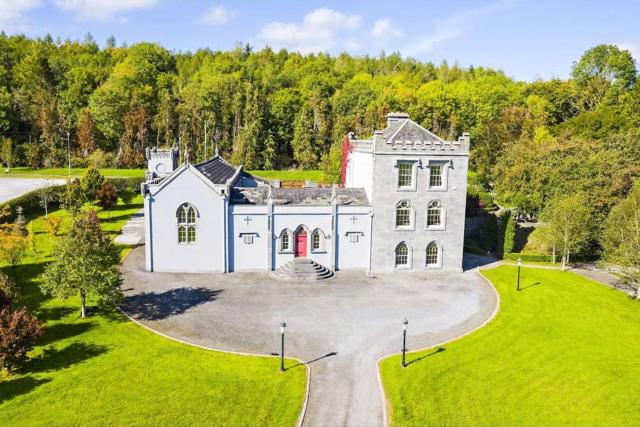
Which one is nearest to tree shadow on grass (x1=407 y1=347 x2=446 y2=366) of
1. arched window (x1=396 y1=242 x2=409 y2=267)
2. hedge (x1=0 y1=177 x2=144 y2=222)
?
arched window (x1=396 y1=242 x2=409 y2=267)

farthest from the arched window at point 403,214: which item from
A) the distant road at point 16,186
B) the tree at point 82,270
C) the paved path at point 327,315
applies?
the distant road at point 16,186

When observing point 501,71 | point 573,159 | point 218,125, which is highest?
point 501,71

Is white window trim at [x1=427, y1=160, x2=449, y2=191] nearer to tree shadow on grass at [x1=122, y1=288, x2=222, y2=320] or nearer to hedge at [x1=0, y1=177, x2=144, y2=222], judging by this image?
tree shadow on grass at [x1=122, y1=288, x2=222, y2=320]

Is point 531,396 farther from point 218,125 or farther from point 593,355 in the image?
point 218,125

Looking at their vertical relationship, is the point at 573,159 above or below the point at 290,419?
above

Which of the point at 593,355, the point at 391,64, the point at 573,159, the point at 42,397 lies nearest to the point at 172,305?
the point at 42,397

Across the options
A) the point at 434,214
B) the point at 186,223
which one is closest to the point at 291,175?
the point at 434,214
